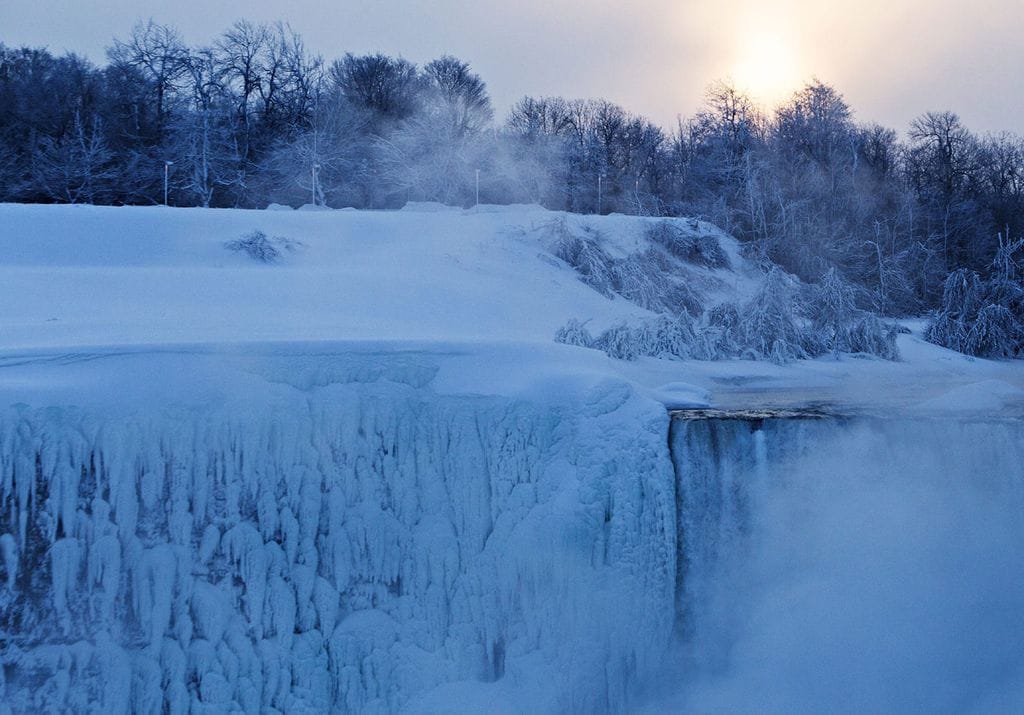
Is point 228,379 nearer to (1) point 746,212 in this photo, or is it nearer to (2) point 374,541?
(2) point 374,541

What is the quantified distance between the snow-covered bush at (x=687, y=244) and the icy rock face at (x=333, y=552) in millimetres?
13350

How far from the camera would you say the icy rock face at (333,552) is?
652cm

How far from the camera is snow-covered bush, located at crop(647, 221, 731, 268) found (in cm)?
2069

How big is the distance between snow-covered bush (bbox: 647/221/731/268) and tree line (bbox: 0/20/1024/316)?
4.29 ft

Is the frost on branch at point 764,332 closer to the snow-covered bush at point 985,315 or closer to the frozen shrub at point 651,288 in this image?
the snow-covered bush at point 985,315

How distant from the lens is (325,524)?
281 inches

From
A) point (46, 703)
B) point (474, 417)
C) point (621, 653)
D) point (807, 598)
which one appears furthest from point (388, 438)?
point (807, 598)

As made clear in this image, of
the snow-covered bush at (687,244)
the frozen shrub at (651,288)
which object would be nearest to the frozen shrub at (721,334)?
the frozen shrub at (651,288)

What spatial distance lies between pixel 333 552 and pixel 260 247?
9.15m

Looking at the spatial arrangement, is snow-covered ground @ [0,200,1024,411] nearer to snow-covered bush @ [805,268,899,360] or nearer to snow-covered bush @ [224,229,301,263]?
snow-covered bush @ [224,229,301,263]

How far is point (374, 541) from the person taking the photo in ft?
23.6

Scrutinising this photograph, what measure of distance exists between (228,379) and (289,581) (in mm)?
1719

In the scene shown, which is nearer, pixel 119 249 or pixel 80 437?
pixel 80 437

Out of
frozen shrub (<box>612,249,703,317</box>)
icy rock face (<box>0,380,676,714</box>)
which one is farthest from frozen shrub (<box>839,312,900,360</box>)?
icy rock face (<box>0,380,676,714</box>)
